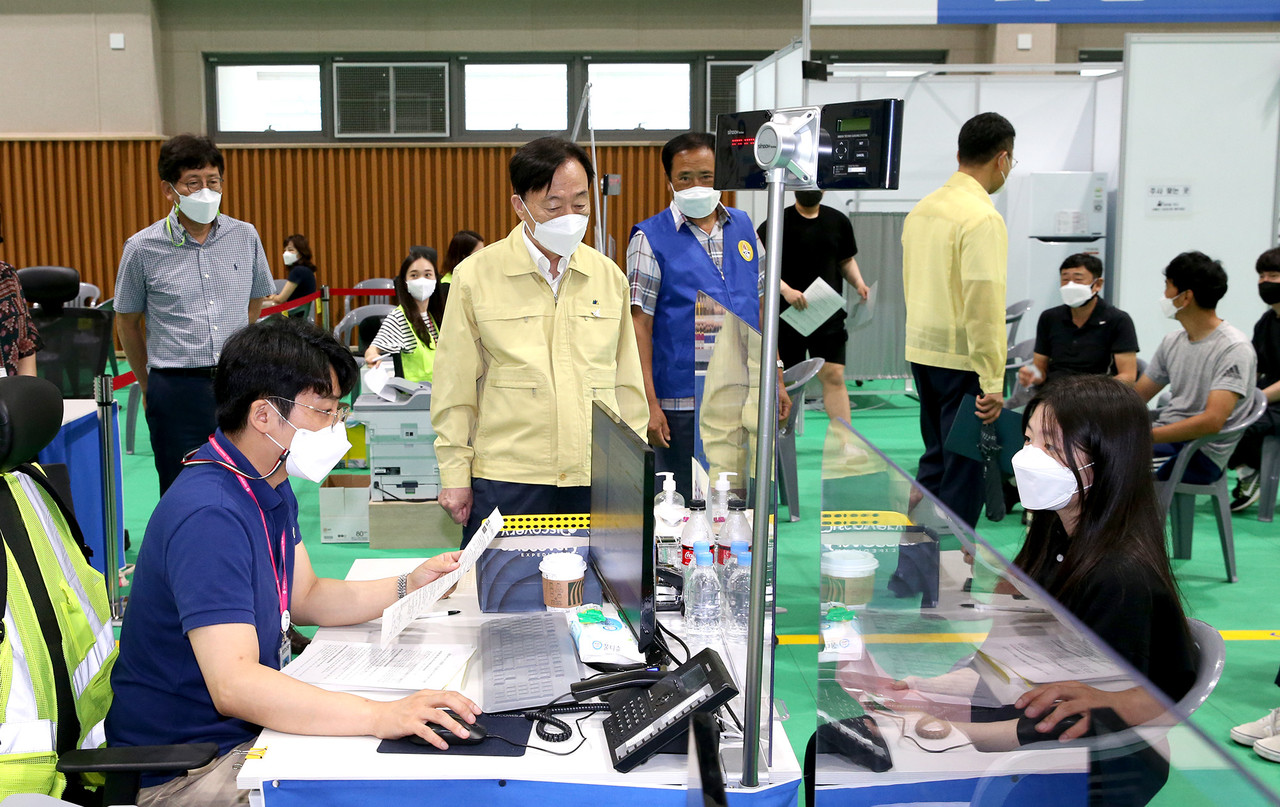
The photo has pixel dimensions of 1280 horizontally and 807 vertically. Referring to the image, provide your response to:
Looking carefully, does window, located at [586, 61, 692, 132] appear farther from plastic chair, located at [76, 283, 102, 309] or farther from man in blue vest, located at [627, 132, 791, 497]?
man in blue vest, located at [627, 132, 791, 497]

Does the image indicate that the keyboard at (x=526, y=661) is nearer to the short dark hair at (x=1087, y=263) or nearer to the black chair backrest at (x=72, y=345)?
the short dark hair at (x=1087, y=263)

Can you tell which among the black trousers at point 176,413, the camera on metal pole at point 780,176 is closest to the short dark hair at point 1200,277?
the camera on metal pole at point 780,176

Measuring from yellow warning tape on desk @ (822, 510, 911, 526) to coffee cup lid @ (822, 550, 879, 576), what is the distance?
0.05 meters

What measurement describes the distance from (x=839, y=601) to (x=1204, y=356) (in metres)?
3.42

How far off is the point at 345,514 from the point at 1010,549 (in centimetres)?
303

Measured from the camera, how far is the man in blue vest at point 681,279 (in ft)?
10.9

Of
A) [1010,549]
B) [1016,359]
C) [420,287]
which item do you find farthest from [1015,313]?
[420,287]

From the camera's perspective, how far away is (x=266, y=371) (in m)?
1.85

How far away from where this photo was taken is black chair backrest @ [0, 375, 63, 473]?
1.64m

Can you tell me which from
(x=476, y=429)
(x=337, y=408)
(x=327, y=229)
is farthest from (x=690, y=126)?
(x=337, y=408)

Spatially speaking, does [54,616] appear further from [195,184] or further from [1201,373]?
[1201,373]

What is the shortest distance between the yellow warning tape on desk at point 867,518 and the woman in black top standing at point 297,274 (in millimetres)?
7665

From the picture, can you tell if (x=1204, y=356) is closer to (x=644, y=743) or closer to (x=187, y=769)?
(x=644, y=743)

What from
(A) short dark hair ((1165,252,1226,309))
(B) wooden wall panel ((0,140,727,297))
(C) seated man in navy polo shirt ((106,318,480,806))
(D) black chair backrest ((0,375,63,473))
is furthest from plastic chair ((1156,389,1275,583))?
(B) wooden wall panel ((0,140,727,297))
